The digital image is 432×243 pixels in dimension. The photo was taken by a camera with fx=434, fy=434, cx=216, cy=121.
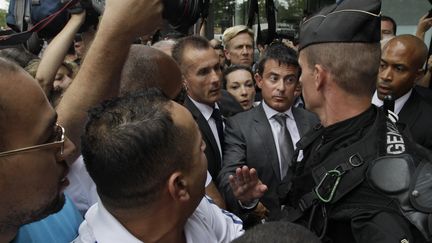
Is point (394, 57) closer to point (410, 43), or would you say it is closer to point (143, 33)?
point (410, 43)

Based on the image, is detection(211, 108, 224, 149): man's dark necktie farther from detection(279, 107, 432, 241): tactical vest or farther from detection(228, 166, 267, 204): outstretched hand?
detection(279, 107, 432, 241): tactical vest

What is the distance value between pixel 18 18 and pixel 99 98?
3.66 feet

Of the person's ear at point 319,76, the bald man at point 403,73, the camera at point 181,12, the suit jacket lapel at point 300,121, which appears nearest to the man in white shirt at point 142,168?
the camera at point 181,12

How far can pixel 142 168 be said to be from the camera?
3.73 ft

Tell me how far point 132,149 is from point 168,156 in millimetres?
107

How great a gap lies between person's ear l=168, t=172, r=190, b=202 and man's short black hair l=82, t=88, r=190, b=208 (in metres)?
0.02

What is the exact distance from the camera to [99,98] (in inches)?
59.2

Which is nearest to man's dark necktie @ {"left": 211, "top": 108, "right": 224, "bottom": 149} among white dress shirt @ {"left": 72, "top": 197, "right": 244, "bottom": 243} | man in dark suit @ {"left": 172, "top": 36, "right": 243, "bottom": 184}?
man in dark suit @ {"left": 172, "top": 36, "right": 243, "bottom": 184}

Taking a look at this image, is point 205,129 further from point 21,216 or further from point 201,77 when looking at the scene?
point 21,216

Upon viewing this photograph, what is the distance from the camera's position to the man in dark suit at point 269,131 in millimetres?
2529

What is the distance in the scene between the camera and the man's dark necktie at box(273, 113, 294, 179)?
8.65ft

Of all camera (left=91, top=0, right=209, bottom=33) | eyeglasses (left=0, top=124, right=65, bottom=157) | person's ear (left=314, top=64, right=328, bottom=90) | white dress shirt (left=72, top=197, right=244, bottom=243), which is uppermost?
camera (left=91, top=0, right=209, bottom=33)

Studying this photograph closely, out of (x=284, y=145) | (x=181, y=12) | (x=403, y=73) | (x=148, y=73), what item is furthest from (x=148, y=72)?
(x=403, y=73)

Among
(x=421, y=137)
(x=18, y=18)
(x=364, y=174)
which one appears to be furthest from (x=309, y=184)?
(x=18, y=18)
